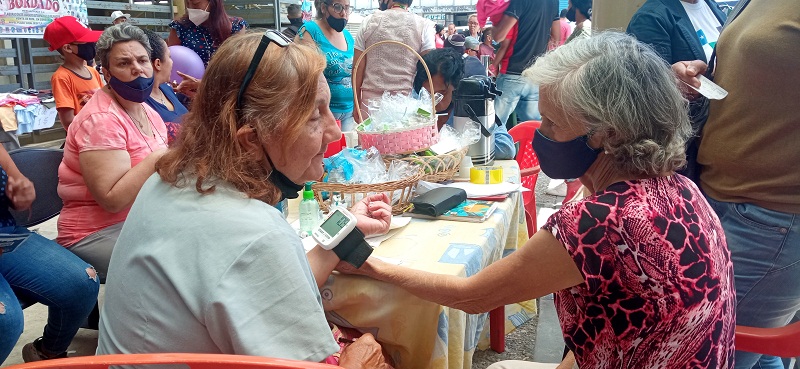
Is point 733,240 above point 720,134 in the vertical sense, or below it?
below

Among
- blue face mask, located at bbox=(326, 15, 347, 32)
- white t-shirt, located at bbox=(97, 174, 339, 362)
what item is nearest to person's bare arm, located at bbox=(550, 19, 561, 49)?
blue face mask, located at bbox=(326, 15, 347, 32)

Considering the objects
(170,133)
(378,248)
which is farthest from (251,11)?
(378,248)

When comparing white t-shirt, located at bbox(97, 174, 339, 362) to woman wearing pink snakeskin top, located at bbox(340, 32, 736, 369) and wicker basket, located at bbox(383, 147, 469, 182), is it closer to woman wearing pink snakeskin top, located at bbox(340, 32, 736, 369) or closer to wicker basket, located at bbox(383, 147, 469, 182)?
woman wearing pink snakeskin top, located at bbox(340, 32, 736, 369)

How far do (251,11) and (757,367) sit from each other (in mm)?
10231

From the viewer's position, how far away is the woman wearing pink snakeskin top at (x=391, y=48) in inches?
171

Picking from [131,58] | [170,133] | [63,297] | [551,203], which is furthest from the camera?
[551,203]

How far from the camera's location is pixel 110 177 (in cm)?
243

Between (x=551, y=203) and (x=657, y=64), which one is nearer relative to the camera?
(x=657, y=64)

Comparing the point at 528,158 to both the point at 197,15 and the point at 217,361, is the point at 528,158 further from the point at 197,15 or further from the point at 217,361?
the point at 217,361

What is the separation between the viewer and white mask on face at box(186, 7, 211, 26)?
421 centimetres

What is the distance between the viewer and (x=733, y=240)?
5.88 feet

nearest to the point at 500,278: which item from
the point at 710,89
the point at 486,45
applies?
the point at 710,89

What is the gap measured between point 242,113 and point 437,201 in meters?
1.06

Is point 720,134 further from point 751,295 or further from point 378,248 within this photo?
point 378,248
